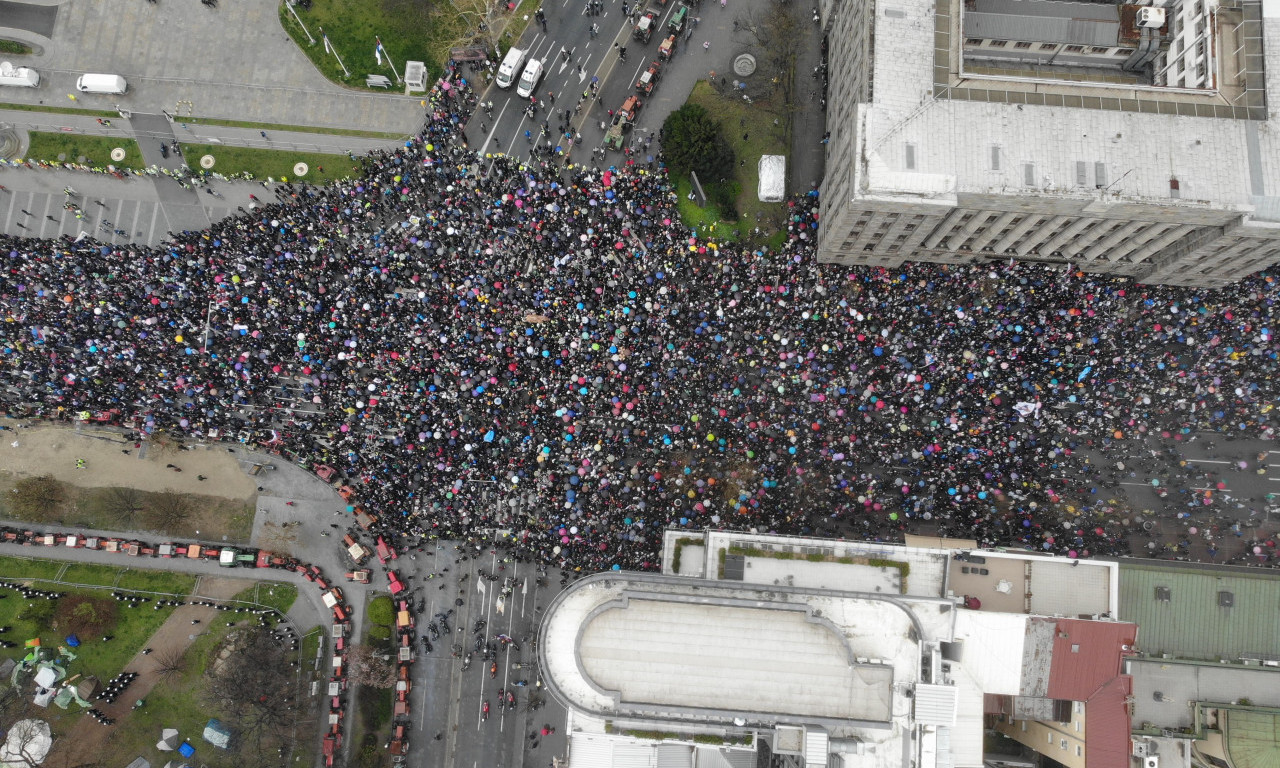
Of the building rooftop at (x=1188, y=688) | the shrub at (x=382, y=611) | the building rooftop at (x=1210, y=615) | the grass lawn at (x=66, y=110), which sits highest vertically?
the grass lawn at (x=66, y=110)

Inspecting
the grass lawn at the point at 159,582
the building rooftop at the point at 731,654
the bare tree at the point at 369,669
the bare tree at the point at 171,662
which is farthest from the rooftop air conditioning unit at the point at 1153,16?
the bare tree at the point at 171,662

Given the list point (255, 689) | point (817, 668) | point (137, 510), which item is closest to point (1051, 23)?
point (817, 668)

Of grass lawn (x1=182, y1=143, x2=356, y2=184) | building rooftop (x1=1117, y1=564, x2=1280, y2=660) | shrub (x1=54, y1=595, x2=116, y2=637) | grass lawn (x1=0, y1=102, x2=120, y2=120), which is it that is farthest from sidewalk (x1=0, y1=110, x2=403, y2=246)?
building rooftop (x1=1117, y1=564, x2=1280, y2=660)

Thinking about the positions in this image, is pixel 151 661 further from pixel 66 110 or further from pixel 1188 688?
pixel 1188 688

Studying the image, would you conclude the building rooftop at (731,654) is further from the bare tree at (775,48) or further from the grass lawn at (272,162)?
the grass lawn at (272,162)

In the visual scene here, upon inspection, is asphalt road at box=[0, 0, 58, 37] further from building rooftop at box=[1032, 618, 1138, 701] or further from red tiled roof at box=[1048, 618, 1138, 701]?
red tiled roof at box=[1048, 618, 1138, 701]
